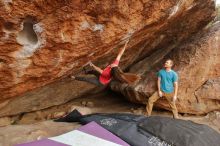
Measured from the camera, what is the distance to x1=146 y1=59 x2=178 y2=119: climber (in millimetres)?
6973

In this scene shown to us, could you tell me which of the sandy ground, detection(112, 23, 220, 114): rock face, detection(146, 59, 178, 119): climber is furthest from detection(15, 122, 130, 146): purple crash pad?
detection(112, 23, 220, 114): rock face

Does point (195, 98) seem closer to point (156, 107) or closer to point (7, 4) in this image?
point (156, 107)

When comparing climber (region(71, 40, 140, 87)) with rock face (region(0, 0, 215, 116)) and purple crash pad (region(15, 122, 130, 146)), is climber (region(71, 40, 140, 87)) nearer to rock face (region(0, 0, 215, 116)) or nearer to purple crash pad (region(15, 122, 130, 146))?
rock face (region(0, 0, 215, 116))

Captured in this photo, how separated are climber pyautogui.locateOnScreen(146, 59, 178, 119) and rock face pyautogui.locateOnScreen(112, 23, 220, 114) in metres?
0.36

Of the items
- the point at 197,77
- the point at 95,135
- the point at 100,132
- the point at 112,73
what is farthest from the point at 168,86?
the point at 95,135

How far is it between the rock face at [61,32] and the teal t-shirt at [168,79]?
0.91 m

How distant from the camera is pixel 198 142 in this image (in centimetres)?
532

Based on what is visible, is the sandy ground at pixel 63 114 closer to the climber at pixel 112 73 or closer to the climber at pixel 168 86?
the climber at pixel 168 86

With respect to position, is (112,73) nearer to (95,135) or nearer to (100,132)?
(100,132)

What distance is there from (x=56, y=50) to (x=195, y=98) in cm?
378

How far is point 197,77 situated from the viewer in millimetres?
7641

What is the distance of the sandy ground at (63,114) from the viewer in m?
5.90

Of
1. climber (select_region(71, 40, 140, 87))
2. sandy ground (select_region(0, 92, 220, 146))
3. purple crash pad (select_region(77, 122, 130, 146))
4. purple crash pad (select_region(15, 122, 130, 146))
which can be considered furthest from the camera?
climber (select_region(71, 40, 140, 87))

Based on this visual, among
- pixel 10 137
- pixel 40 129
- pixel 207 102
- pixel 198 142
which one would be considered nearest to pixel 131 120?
pixel 198 142
